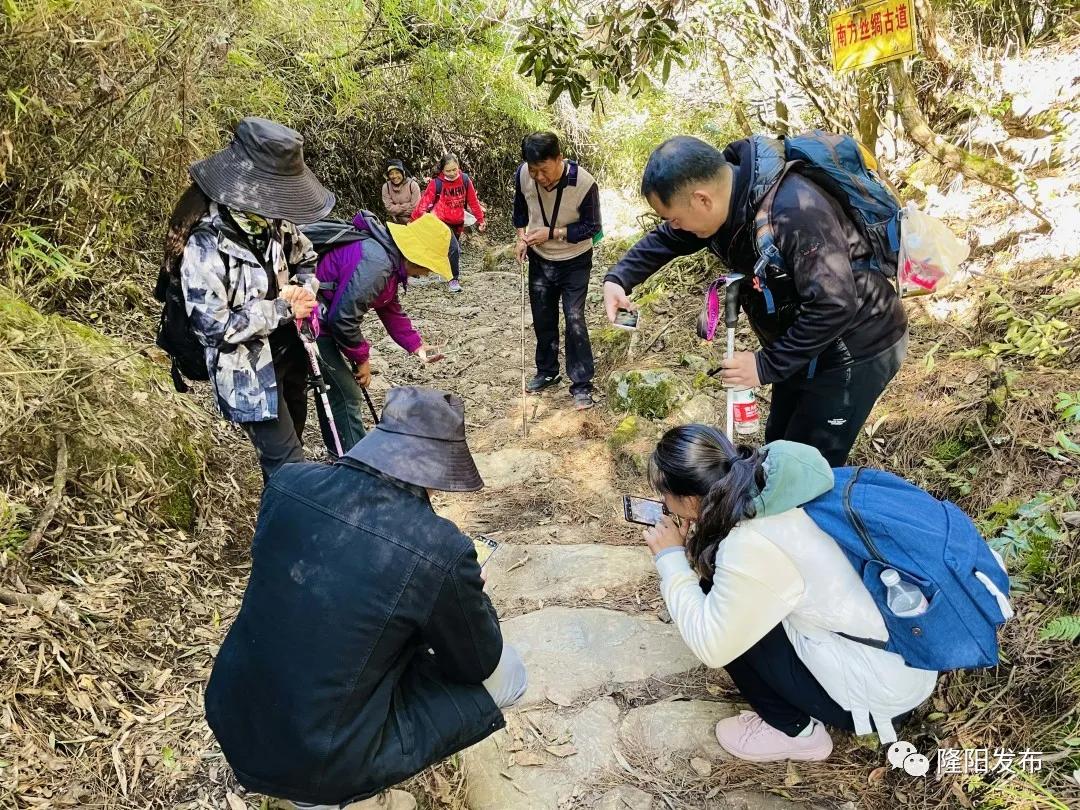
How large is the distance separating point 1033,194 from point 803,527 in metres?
4.34

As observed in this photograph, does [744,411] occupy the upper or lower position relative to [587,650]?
upper

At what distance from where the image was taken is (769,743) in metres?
2.29

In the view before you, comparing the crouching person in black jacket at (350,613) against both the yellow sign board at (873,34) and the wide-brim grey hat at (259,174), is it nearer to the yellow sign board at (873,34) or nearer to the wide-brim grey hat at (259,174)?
the wide-brim grey hat at (259,174)

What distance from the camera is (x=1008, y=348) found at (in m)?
3.85

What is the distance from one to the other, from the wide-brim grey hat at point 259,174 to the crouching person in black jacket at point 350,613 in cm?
150

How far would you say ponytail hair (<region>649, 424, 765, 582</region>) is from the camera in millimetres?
1968

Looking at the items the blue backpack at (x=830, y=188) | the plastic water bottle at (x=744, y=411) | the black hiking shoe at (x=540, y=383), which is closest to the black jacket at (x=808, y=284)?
the blue backpack at (x=830, y=188)

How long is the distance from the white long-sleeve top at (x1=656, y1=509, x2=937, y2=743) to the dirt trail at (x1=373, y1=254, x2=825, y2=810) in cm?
53

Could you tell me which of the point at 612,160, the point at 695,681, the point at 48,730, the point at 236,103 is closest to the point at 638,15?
the point at 695,681

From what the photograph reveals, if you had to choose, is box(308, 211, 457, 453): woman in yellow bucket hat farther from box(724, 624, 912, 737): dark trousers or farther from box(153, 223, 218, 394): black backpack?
box(724, 624, 912, 737): dark trousers

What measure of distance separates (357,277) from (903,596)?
2769mm

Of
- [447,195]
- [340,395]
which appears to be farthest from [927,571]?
[447,195]

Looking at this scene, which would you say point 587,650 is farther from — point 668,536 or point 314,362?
point 314,362

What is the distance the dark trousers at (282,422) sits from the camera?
123 inches
